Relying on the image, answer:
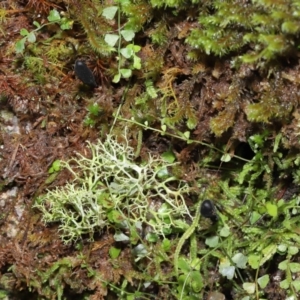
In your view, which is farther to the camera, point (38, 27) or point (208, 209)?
point (38, 27)

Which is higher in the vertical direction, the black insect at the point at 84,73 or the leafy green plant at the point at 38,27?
the leafy green plant at the point at 38,27

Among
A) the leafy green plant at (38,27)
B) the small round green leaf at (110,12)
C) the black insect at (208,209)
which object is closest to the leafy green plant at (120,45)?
the small round green leaf at (110,12)

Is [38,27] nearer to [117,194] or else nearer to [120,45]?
[120,45]

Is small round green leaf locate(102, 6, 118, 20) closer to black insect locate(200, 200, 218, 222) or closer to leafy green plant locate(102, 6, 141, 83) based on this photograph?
leafy green plant locate(102, 6, 141, 83)

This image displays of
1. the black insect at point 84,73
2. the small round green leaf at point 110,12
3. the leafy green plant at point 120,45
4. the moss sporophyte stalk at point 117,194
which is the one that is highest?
the small round green leaf at point 110,12

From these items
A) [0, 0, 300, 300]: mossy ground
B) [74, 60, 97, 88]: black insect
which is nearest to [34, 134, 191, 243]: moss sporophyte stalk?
[0, 0, 300, 300]: mossy ground

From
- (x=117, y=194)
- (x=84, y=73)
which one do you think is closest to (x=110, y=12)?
(x=84, y=73)

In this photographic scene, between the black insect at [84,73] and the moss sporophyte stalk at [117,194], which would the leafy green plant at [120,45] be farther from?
the moss sporophyte stalk at [117,194]
